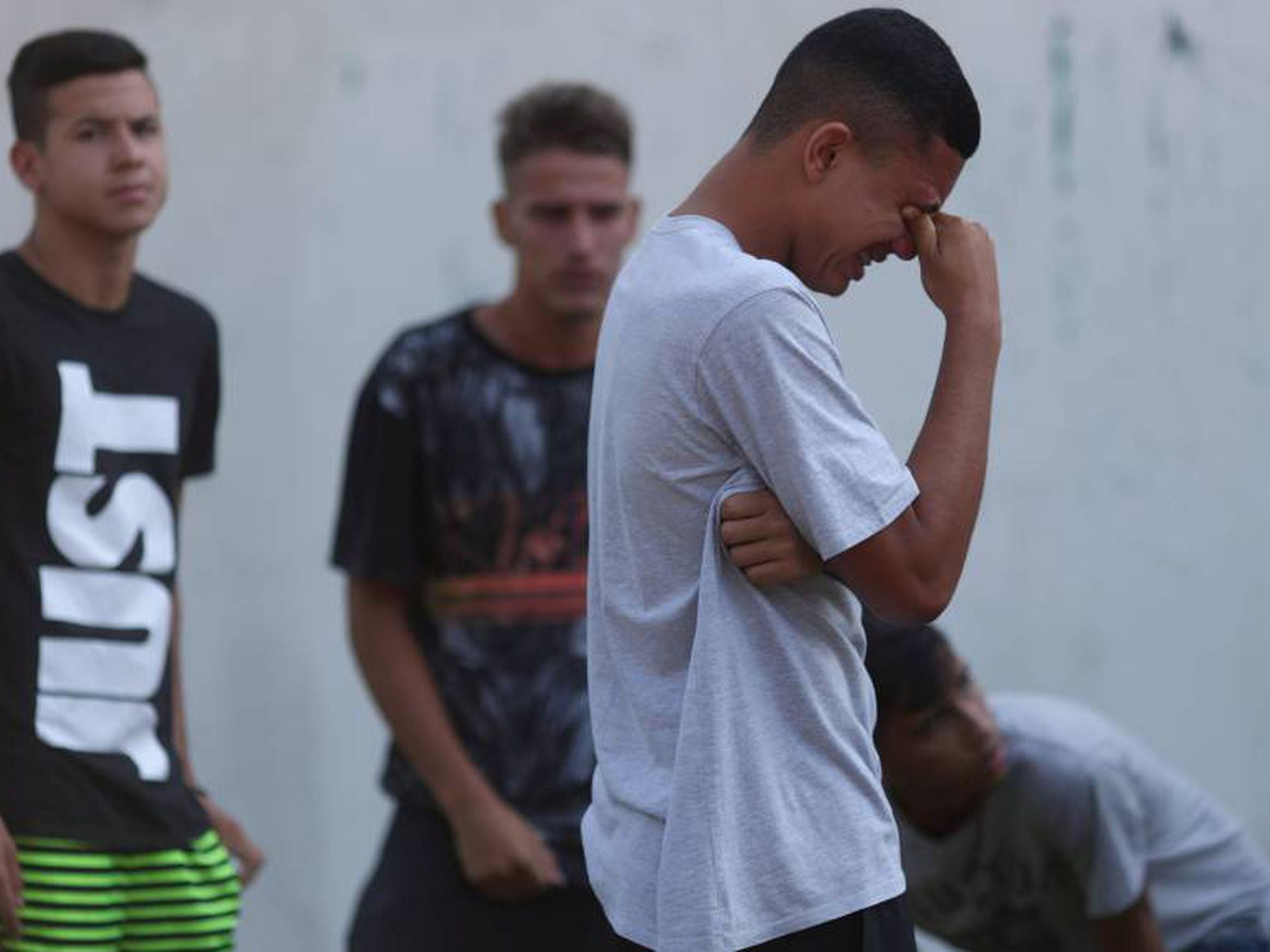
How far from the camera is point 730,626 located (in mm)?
2445

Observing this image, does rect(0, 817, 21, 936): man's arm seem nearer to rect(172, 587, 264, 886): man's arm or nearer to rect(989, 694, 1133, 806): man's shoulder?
rect(172, 587, 264, 886): man's arm

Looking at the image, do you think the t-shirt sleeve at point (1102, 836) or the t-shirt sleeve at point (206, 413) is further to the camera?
the t-shirt sleeve at point (1102, 836)

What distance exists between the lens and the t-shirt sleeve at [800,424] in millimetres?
2410

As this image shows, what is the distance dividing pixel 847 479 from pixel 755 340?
15cm

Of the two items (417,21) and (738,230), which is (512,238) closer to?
(417,21)

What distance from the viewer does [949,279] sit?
2611 millimetres

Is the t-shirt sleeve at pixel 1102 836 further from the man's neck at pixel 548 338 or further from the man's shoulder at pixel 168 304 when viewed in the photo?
the man's shoulder at pixel 168 304

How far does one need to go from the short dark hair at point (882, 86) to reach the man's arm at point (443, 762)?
1490mm

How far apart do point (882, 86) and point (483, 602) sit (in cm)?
155

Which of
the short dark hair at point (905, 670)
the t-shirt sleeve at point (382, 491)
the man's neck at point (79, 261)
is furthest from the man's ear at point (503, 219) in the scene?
the short dark hair at point (905, 670)

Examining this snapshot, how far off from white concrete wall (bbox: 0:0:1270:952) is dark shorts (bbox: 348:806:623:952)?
0.84 m

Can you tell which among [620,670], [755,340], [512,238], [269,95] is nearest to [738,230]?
[755,340]

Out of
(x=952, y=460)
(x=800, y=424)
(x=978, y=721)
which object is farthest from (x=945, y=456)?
(x=978, y=721)

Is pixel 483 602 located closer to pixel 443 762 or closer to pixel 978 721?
pixel 443 762
